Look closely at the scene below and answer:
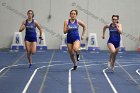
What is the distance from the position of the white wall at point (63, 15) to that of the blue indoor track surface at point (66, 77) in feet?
21.5

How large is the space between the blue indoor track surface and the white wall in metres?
6.55

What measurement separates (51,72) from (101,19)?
9982 millimetres

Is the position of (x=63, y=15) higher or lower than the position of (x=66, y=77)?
higher

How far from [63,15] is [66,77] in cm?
1064

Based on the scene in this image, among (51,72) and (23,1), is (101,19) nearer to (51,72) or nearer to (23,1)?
(23,1)

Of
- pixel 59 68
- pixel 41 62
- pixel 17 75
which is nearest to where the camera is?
pixel 17 75

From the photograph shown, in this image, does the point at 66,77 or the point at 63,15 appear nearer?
the point at 66,77

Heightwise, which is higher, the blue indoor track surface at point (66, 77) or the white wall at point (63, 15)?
the white wall at point (63, 15)

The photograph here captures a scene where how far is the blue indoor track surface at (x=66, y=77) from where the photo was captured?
9062 mm

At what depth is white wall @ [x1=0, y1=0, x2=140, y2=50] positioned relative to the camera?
2102cm

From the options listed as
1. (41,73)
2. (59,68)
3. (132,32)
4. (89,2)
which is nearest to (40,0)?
(89,2)

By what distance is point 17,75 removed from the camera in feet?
36.9

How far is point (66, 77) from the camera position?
10883 millimetres

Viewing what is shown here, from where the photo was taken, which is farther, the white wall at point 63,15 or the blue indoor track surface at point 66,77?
the white wall at point 63,15
